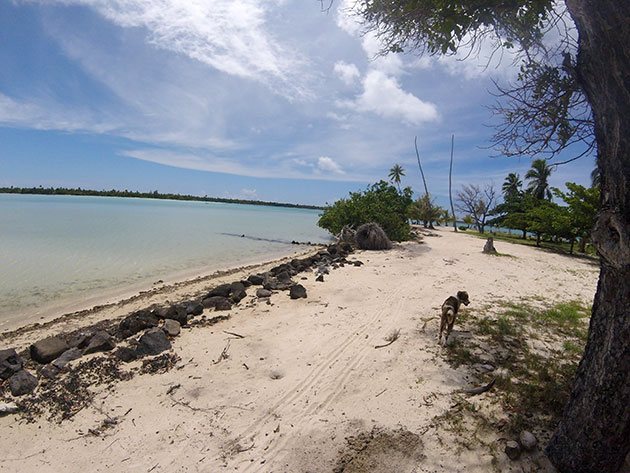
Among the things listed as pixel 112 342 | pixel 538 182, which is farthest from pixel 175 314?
pixel 538 182

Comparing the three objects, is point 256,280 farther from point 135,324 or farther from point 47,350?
point 47,350

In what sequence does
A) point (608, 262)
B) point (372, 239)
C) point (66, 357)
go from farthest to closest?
point (372, 239) < point (66, 357) < point (608, 262)

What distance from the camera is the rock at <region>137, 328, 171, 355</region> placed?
219 inches

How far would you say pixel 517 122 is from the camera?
4.54 meters

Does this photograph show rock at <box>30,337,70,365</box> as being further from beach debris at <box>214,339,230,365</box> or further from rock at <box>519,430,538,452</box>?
rock at <box>519,430,538,452</box>

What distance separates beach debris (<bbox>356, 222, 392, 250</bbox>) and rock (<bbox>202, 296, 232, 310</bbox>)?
11.2m

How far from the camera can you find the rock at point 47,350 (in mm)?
5457

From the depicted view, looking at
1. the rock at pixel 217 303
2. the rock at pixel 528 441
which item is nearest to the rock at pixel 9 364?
the rock at pixel 217 303

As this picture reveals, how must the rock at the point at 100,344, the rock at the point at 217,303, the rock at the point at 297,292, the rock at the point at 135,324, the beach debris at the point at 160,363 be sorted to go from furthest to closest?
the rock at the point at 297,292, the rock at the point at 217,303, the rock at the point at 135,324, the rock at the point at 100,344, the beach debris at the point at 160,363

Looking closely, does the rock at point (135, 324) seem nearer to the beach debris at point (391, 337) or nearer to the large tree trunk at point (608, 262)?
the beach debris at point (391, 337)

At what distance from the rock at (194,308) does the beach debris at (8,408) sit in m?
3.28

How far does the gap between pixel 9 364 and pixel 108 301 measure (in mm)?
5148

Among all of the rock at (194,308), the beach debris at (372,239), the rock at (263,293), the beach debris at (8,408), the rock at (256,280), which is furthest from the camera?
the beach debris at (372,239)

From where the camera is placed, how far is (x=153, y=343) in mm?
5684
